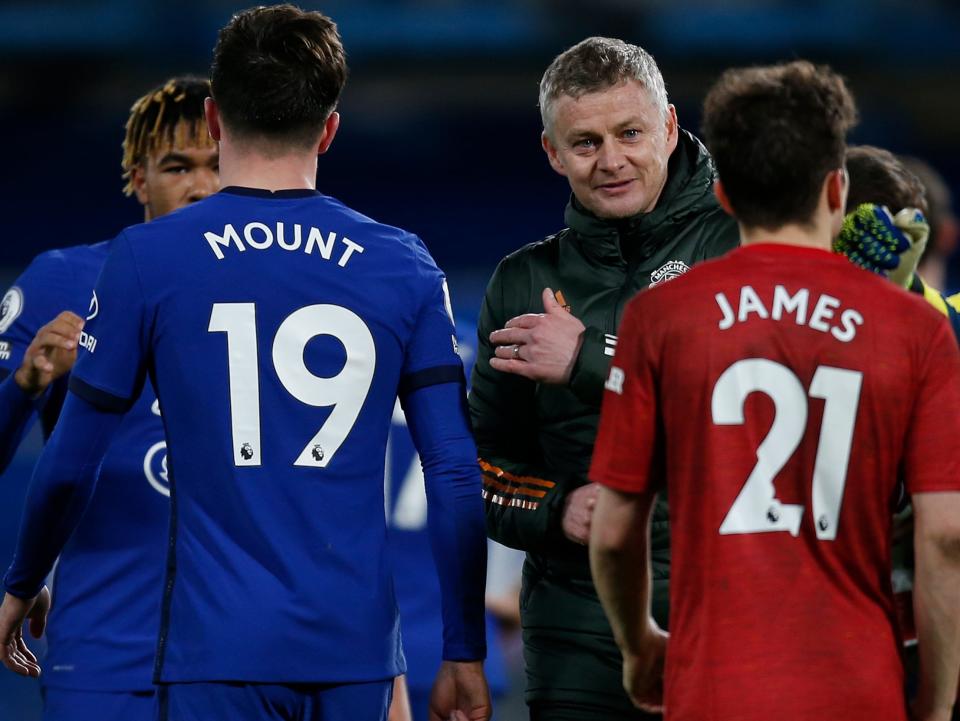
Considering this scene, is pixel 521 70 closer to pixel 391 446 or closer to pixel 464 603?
pixel 391 446

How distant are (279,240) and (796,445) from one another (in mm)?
1031

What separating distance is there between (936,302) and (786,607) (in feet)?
3.25

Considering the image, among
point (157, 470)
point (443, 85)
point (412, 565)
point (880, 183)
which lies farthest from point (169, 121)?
point (443, 85)

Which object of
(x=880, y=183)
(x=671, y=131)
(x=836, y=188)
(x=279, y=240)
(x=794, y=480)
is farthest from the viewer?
(x=671, y=131)

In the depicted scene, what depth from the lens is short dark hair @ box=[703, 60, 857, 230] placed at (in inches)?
93.4

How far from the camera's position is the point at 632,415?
94.7 inches

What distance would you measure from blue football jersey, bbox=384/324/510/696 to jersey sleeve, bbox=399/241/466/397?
1.76 metres

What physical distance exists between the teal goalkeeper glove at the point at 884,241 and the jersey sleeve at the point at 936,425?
0.43m

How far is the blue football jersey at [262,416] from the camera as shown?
2.68m

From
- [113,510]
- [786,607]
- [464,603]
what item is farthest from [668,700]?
[113,510]

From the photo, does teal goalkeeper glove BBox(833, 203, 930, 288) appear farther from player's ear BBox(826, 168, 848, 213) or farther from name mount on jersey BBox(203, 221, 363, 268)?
name mount on jersey BBox(203, 221, 363, 268)

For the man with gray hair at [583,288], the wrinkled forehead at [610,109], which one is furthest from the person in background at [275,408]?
the wrinkled forehead at [610,109]

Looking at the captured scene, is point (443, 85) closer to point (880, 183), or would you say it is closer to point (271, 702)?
point (880, 183)

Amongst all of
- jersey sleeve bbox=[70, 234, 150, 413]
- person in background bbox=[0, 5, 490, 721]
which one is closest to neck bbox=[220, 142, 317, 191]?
person in background bbox=[0, 5, 490, 721]
